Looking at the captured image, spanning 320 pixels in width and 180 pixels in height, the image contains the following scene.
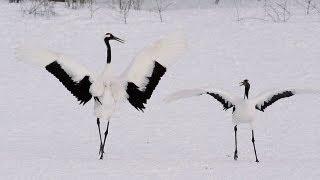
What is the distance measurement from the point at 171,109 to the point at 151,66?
11.1 feet

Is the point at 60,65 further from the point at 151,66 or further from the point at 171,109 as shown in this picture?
the point at 171,109

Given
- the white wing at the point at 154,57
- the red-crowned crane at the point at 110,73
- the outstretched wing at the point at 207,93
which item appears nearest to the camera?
the outstretched wing at the point at 207,93

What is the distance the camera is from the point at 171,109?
10.5 meters

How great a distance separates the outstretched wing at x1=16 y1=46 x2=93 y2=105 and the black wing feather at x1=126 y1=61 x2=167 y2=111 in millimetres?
393

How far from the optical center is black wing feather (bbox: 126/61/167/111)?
23.5 ft

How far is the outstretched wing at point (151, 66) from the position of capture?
7051 mm

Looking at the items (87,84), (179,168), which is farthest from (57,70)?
(179,168)

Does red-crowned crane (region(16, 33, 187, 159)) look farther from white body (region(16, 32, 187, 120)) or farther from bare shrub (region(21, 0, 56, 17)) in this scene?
bare shrub (region(21, 0, 56, 17))

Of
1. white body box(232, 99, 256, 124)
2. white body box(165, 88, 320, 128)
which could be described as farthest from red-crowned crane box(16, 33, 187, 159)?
white body box(232, 99, 256, 124)

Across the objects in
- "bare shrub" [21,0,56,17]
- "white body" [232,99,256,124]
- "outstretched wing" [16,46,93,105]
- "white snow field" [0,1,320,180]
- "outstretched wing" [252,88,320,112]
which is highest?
"outstretched wing" [16,46,93,105]

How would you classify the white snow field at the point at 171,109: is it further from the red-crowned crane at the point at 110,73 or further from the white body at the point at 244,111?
the red-crowned crane at the point at 110,73

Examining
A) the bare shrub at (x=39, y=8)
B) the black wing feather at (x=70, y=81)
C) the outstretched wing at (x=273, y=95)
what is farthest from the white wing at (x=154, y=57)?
the bare shrub at (x=39, y=8)

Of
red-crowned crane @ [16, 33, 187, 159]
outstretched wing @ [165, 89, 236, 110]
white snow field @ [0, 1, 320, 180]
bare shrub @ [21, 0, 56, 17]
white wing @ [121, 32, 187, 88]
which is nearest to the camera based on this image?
white snow field @ [0, 1, 320, 180]

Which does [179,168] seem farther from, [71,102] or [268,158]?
[71,102]
